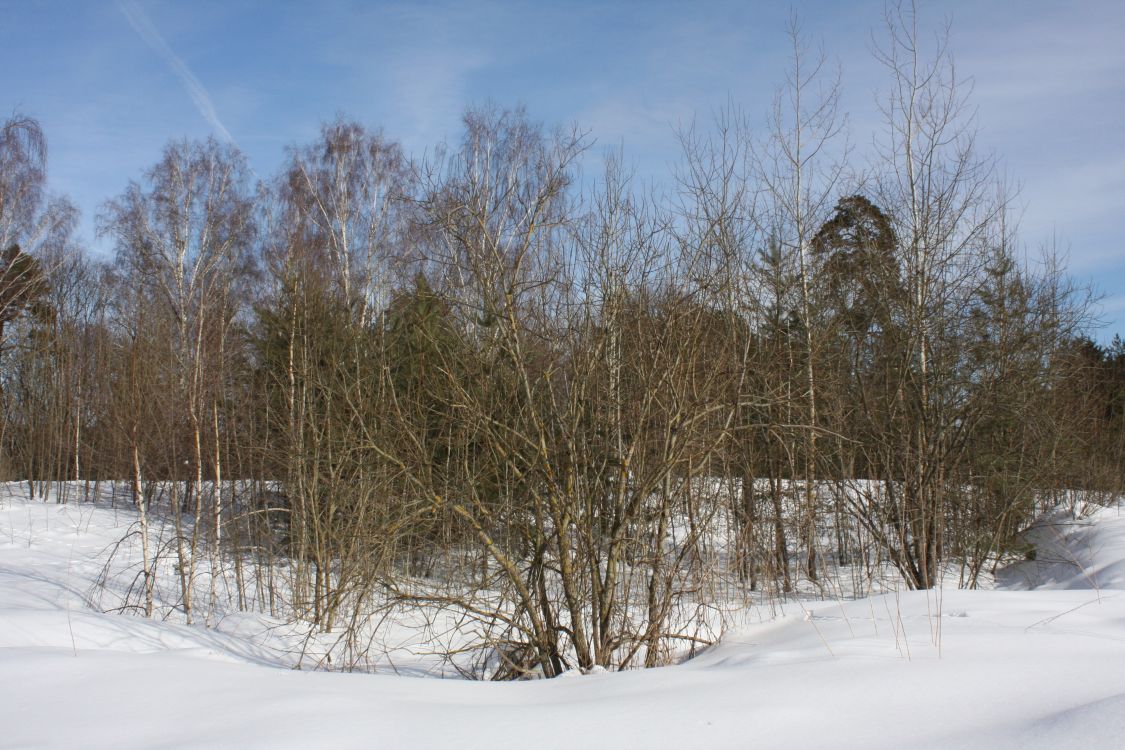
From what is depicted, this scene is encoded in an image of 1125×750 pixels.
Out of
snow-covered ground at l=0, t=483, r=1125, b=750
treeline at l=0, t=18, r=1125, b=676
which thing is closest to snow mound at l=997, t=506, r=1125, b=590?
treeline at l=0, t=18, r=1125, b=676

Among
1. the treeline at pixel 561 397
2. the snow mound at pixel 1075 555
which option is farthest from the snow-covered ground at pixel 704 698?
the snow mound at pixel 1075 555

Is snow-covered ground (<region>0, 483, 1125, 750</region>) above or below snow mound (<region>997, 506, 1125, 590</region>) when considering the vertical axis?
above

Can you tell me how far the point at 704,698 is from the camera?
3.43 m

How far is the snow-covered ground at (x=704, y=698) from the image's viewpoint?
2934mm

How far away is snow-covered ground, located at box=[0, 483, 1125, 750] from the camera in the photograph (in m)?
2.93

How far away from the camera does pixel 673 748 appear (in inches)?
114

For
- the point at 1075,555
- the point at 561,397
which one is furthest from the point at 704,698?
the point at 1075,555

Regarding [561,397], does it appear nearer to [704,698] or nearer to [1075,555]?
[704,698]

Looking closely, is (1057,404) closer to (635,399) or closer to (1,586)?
(635,399)

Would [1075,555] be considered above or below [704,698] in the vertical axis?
below

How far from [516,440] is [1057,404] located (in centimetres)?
1083

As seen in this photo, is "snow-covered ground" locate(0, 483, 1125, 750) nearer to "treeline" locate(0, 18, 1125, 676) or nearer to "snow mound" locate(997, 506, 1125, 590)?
"treeline" locate(0, 18, 1125, 676)

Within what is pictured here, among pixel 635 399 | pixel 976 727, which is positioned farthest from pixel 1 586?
pixel 976 727

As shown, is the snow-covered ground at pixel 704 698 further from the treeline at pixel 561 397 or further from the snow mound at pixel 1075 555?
the snow mound at pixel 1075 555
